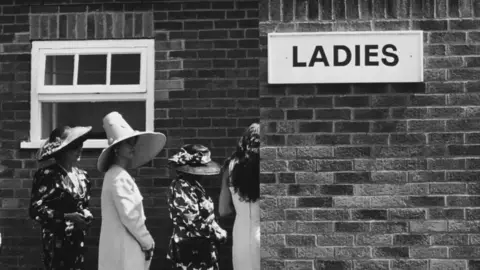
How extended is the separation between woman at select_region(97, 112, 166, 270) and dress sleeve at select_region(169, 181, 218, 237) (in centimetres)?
63

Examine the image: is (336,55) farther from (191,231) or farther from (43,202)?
(43,202)

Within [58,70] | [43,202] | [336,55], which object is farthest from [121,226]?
[58,70]

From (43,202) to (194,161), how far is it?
123 centimetres

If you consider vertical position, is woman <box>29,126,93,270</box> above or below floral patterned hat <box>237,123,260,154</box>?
below

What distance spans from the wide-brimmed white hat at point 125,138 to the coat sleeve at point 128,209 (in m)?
0.26

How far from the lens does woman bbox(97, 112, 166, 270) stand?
264 inches

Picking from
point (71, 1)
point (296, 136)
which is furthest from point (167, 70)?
point (296, 136)

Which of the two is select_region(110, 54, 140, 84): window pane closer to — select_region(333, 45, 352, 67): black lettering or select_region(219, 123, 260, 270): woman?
select_region(219, 123, 260, 270): woman

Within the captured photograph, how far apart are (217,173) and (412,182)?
2.17 metres

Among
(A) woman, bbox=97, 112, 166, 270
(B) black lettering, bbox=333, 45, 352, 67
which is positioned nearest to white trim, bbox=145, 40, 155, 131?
(A) woman, bbox=97, 112, 166, 270

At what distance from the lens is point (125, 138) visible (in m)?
6.75

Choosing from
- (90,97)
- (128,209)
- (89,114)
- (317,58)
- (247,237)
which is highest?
(317,58)

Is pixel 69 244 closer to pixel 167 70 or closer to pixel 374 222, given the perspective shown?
pixel 167 70

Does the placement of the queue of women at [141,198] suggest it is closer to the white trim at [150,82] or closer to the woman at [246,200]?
the woman at [246,200]
